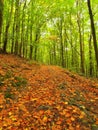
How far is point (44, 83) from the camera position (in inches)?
373

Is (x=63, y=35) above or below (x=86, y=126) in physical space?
above

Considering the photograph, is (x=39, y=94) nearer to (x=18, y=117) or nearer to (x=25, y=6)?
(x=18, y=117)

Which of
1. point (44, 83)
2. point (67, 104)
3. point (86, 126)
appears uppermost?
point (44, 83)

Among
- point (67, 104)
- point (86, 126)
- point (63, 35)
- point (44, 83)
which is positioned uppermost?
point (63, 35)

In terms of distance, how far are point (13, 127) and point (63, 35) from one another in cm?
2480

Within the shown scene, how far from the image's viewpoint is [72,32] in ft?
88.7

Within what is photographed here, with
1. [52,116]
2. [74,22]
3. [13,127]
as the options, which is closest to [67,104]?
[52,116]

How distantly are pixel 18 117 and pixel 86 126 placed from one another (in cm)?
227

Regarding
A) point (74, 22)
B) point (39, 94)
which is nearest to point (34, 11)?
point (74, 22)

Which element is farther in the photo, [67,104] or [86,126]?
[67,104]

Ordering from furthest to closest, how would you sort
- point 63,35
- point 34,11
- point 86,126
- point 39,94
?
1. point 63,35
2. point 34,11
3. point 39,94
4. point 86,126

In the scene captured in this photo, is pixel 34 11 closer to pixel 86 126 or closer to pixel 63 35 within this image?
pixel 63 35

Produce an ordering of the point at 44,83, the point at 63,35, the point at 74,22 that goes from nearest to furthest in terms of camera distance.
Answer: the point at 44,83 → the point at 74,22 → the point at 63,35

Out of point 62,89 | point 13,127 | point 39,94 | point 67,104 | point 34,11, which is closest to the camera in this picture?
point 13,127
